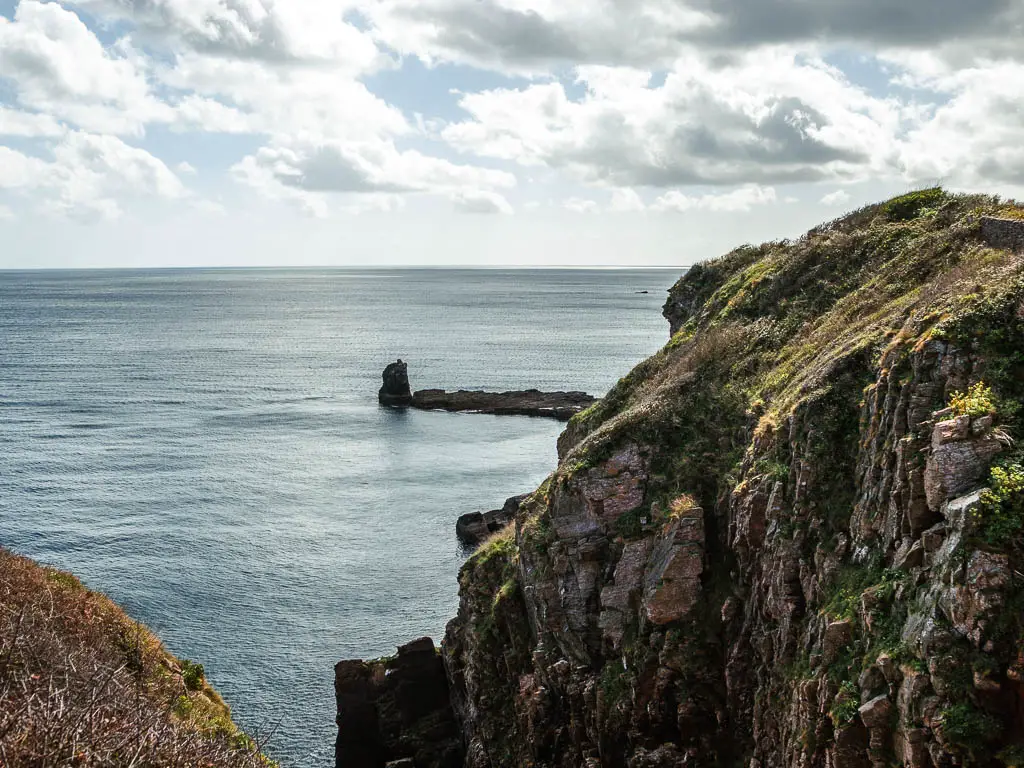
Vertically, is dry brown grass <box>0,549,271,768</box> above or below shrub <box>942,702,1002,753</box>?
below

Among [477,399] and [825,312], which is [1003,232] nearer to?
[825,312]

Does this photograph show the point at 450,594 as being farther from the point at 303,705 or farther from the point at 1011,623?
the point at 1011,623

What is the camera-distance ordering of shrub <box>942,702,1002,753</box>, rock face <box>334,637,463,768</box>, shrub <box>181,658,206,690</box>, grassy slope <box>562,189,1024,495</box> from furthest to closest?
rock face <box>334,637,463,768</box> → shrub <box>181,658,206,690</box> → grassy slope <box>562,189,1024,495</box> → shrub <box>942,702,1002,753</box>

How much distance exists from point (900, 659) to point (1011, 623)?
2250 mm

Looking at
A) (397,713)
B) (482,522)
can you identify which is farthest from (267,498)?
(397,713)

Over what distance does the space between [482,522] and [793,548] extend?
4489 centimetres

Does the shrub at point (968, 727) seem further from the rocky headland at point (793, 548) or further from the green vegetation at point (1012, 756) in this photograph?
the green vegetation at point (1012, 756)

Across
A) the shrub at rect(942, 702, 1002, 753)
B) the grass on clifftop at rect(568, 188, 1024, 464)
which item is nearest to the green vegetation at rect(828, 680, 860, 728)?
the shrub at rect(942, 702, 1002, 753)

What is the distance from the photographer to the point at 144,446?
9075cm

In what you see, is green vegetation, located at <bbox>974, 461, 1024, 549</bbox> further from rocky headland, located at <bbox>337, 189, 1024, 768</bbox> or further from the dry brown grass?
the dry brown grass

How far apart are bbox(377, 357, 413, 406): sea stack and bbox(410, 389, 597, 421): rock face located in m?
1.30

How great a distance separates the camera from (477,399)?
117438 millimetres

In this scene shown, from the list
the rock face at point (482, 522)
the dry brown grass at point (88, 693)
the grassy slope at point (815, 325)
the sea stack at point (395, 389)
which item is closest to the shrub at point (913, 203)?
the grassy slope at point (815, 325)

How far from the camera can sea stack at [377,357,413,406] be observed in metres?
118
